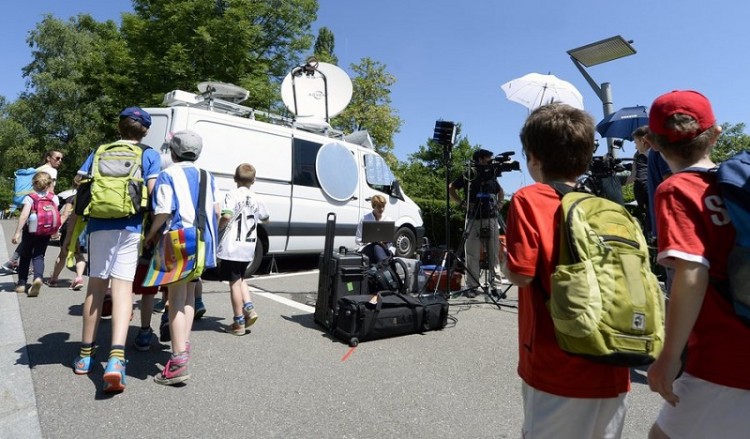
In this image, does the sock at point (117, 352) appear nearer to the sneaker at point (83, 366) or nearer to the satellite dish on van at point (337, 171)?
the sneaker at point (83, 366)

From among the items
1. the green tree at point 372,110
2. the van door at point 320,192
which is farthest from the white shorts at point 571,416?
the green tree at point 372,110

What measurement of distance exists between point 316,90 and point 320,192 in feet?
8.15

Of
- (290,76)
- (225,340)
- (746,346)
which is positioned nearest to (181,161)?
(225,340)

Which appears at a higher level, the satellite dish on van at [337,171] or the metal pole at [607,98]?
the metal pole at [607,98]

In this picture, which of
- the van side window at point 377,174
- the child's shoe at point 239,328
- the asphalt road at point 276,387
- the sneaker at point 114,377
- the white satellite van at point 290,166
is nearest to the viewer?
the asphalt road at point 276,387

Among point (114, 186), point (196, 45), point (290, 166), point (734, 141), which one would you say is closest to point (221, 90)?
point (290, 166)

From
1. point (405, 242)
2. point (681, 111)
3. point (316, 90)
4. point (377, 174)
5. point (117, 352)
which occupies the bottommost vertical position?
point (117, 352)

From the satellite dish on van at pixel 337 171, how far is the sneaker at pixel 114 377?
5.75 m

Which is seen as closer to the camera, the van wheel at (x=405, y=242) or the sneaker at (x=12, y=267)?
the sneaker at (x=12, y=267)

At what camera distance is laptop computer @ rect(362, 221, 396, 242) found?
6.00 meters

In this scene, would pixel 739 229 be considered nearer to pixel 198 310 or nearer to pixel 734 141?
pixel 198 310

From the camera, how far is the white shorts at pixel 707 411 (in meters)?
1.42

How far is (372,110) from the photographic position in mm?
26656

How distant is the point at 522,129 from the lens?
175cm
